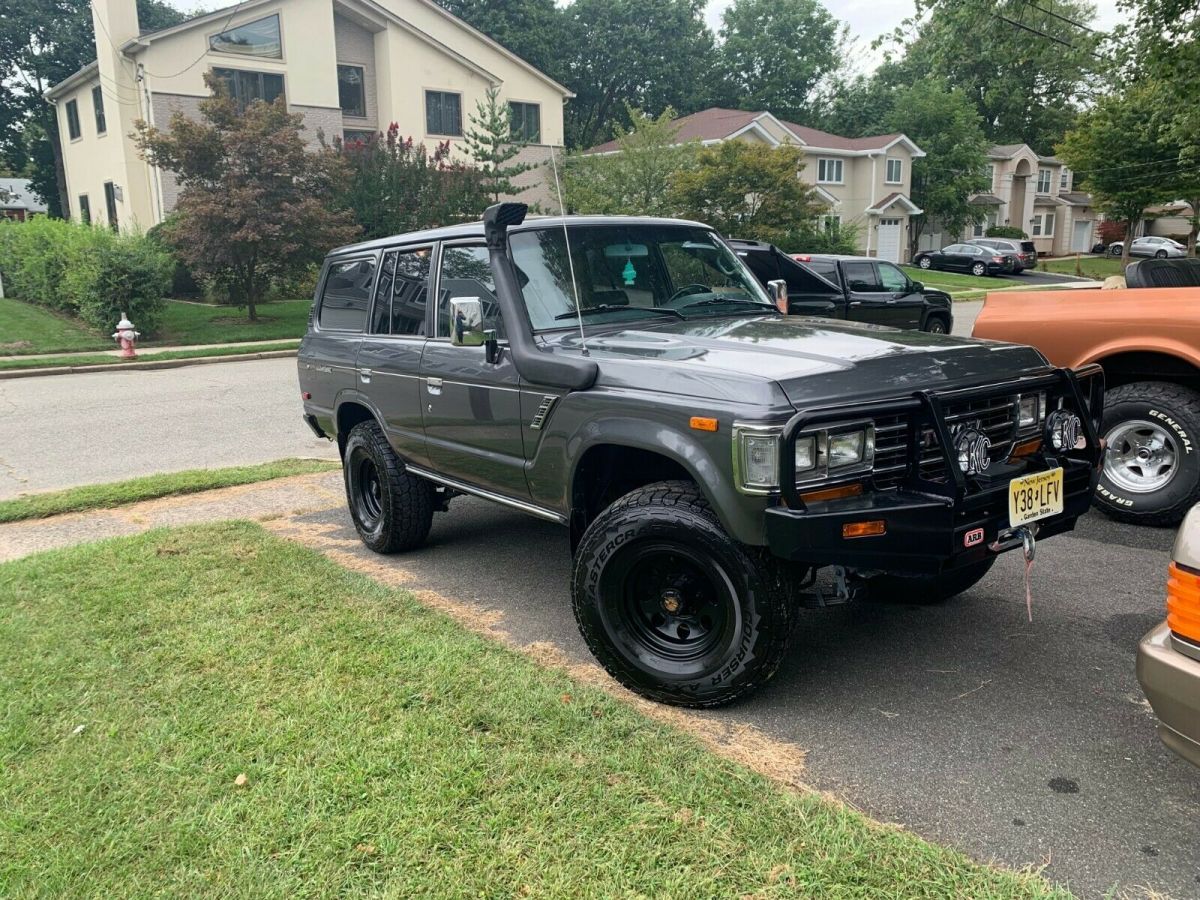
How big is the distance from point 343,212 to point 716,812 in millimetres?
21289

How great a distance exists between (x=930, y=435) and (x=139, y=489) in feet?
20.9

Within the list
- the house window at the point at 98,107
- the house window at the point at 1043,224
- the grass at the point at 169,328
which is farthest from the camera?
the house window at the point at 1043,224

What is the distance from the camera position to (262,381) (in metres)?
14.6

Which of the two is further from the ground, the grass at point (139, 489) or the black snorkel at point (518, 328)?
the black snorkel at point (518, 328)

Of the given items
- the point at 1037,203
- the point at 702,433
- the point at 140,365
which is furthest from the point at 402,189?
the point at 1037,203

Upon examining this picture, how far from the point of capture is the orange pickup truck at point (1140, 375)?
568cm

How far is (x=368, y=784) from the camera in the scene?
309 centimetres

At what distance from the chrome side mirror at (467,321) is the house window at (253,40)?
91.4 feet

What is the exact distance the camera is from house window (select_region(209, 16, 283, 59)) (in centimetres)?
2761

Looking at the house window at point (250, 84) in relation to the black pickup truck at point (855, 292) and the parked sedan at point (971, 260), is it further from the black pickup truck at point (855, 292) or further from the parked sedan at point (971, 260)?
the parked sedan at point (971, 260)

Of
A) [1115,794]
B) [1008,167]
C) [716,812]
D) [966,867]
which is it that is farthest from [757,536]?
[1008,167]

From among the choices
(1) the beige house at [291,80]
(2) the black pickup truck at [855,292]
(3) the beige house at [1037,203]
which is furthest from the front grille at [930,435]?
(3) the beige house at [1037,203]

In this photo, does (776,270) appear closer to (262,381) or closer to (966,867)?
(262,381)

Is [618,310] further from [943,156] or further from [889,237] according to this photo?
[943,156]
